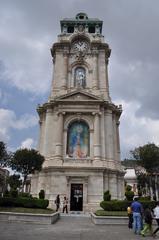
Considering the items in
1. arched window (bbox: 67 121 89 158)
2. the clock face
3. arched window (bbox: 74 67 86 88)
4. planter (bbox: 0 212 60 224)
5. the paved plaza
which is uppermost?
the clock face

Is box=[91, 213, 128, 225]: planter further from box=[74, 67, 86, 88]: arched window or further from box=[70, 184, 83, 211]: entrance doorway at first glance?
box=[74, 67, 86, 88]: arched window

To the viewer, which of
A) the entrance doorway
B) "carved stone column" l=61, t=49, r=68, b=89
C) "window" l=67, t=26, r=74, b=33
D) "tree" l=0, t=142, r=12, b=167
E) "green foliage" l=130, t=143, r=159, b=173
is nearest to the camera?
"tree" l=0, t=142, r=12, b=167

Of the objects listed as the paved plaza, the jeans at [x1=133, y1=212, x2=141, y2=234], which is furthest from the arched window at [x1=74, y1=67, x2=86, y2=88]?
the jeans at [x1=133, y1=212, x2=141, y2=234]

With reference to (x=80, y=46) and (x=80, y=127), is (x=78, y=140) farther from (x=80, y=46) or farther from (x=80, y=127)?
(x=80, y=46)

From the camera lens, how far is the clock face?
1911 inches

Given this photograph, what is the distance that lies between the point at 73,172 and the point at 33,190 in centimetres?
809

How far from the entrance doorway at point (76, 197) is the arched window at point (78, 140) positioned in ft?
15.3

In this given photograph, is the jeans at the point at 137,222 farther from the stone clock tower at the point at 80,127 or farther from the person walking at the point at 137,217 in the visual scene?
the stone clock tower at the point at 80,127

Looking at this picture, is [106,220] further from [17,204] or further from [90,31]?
[90,31]

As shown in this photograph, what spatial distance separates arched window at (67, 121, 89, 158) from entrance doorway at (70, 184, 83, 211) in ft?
15.3

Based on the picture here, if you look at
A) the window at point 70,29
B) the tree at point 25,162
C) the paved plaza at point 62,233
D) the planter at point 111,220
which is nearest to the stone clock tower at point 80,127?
the window at point 70,29

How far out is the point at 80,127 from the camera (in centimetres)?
4144

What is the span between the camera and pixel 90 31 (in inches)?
2066

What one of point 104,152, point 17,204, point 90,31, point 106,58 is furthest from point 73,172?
point 90,31
